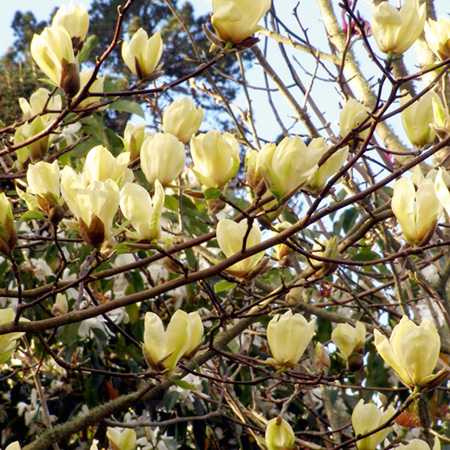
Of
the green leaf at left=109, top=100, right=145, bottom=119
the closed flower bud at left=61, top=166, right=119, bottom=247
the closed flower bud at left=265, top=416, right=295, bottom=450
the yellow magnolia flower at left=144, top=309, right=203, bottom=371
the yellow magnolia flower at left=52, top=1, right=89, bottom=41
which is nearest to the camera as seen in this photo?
the closed flower bud at left=61, top=166, right=119, bottom=247

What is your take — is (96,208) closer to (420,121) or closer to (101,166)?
(101,166)

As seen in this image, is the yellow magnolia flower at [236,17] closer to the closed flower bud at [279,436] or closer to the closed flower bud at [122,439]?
the closed flower bud at [279,436]

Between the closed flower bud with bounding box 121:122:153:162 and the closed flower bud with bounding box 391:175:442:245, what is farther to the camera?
the closed flower bud with bounding box 121:122:153:162

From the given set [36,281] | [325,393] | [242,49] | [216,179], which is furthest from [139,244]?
[36,281]

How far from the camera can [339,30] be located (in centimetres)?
172

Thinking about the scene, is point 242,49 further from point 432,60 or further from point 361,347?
point 432,60

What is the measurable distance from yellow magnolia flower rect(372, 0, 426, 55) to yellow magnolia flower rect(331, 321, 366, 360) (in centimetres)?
49

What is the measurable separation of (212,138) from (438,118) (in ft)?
1.10

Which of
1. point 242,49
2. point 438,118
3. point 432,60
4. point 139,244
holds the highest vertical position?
point 432,60

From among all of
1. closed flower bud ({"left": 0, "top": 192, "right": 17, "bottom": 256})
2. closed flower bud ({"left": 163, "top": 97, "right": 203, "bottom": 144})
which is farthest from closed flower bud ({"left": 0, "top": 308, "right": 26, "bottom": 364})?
closed flower bud ({"left": 163, "top": 97, "right": 203, "bottom": 144})

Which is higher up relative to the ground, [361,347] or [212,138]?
[212,138]

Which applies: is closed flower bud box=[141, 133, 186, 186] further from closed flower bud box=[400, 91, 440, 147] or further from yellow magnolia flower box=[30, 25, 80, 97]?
closed flower bud box=[400, 91, 440, 147]

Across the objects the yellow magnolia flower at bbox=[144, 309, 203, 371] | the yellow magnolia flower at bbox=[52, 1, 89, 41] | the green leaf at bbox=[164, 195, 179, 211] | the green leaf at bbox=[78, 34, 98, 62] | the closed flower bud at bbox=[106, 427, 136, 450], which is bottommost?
the closed flower bud at bbox=[106, 427, 136, 450]

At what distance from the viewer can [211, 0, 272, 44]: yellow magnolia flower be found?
2.59ft
